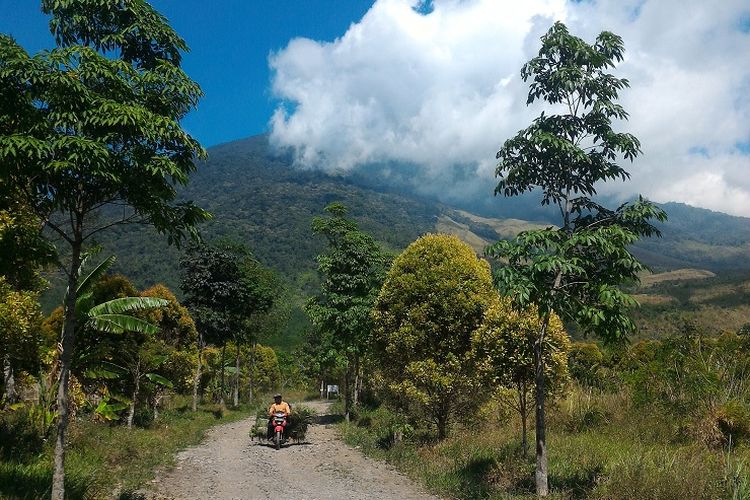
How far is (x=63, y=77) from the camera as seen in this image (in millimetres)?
6359

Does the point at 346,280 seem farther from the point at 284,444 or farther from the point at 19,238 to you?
the point at 19,238

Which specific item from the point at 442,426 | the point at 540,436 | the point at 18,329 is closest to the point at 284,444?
the point at 442,426

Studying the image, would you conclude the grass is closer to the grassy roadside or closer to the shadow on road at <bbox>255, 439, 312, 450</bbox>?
the shadow on road at <bbox>255, 439, 312, 450</bbox>

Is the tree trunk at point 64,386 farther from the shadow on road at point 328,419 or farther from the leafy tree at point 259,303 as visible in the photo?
the leafy tree at point 259,303

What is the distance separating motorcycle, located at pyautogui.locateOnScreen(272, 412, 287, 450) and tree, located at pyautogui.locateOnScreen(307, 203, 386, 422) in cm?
529

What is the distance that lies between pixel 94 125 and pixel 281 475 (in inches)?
357

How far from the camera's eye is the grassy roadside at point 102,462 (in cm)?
848

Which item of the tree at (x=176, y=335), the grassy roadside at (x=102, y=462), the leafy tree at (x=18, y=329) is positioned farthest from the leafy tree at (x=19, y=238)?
the tree at (x=176, y=335)

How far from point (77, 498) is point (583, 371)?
1630cm

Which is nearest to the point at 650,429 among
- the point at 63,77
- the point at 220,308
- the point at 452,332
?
the point at 452,332

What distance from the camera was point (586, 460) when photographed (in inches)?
395

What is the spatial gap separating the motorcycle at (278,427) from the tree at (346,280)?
5.29m

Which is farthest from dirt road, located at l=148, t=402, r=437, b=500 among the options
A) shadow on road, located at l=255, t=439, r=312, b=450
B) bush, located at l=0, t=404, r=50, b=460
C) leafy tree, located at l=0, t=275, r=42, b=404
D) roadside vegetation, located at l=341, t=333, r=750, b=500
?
leafy tree, located at l=0, t=275, r=42, b=404

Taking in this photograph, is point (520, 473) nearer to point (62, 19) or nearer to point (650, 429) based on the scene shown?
point (650, 429)
